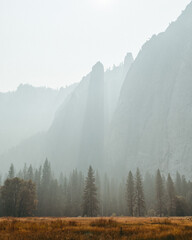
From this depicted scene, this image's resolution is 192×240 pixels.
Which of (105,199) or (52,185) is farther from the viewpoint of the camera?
(105,199)

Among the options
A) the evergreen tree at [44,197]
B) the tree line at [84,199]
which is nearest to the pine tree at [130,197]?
the tree line at [84,199]

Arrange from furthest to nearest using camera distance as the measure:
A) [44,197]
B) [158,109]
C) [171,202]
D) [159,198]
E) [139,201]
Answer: [158,109] → [44,197] → [159,198] → [171,202] → [139,201]

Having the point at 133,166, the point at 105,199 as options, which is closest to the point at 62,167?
the point at 133,166

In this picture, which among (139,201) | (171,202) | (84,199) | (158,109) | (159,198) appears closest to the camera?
(84,199)

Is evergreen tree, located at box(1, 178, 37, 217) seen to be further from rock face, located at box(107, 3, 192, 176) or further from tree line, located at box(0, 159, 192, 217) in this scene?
rock face, located at box(107, 3, 192, 176)

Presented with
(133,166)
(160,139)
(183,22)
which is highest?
(183,22)

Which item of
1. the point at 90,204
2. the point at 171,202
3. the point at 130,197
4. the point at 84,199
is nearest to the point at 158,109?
the point at 171,202

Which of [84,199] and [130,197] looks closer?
[84,199]

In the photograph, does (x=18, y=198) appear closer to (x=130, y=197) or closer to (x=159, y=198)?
(x=130, y=197)

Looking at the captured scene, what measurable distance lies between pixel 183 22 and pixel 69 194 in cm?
16671

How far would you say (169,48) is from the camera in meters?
174

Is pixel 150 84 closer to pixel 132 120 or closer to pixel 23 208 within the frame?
pixel 132 120

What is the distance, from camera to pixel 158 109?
499ft

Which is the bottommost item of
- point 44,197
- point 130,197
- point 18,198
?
point 44,197
